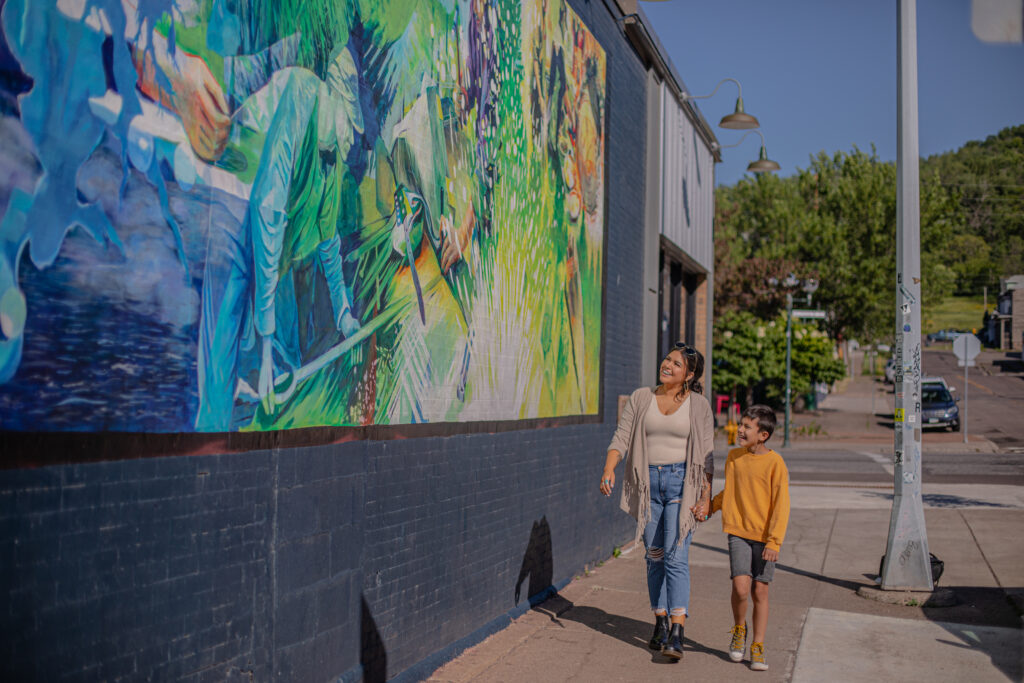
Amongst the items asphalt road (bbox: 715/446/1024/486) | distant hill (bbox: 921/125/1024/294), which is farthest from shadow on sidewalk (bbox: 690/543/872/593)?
asphalt road (bbox: 715/446/1024/486)

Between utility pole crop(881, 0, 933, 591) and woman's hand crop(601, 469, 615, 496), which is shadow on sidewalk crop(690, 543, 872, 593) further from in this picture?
woman's hand crop(601, 469, 615, 496)

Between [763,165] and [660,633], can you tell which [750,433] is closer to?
[660,633]

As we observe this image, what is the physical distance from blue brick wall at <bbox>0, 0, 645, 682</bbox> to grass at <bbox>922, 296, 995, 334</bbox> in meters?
118

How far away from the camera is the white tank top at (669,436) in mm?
6312

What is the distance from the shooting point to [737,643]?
610 cm

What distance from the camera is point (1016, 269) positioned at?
35.5ft

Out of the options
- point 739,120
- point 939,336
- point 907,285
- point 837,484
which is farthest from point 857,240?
point 939,336

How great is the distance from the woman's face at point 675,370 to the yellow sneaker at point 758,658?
1685 millimetres

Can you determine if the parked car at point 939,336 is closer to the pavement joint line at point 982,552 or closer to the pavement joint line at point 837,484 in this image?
the pavement joint line at point 837,484

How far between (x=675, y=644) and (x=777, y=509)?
109 cm

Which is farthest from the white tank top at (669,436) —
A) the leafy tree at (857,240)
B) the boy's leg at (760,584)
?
the leafy tree at (857,240)

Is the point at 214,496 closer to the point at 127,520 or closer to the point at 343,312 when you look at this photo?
the point at 127,520

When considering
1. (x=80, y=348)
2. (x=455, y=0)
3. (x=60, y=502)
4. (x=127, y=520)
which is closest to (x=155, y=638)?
(x=127, y=520)

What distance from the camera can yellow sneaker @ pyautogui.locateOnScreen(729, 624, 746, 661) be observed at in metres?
6.07
